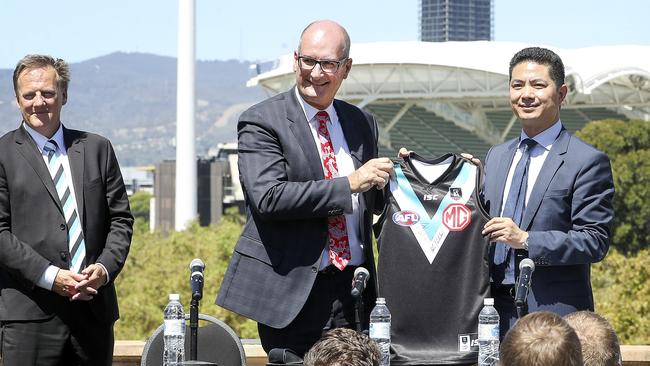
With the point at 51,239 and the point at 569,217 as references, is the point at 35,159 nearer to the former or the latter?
the point at 51,239

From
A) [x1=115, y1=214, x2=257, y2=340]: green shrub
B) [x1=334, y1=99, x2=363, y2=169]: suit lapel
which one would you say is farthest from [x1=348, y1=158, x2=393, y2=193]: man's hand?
[x1=115, y1=214, x2=257, y2=340]: green shrub

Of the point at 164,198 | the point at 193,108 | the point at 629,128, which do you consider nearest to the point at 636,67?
the point at 629,128

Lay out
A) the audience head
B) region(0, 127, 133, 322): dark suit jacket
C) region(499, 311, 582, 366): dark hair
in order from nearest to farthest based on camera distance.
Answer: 1. region(499, 311, 582, 366): dark hair
2. the audience head
3. region(0, 127, 133, 322): dark suit jacket

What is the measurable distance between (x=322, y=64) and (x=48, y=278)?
1611 mm

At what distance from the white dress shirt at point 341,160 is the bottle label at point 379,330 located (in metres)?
0.40

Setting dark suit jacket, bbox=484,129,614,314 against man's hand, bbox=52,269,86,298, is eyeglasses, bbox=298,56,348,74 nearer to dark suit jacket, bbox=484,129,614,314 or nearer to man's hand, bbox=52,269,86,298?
dark suit jacket, bbox=484,129,614,314

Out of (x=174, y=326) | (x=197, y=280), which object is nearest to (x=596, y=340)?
(x=197, y=280)

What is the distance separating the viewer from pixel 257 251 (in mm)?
5969

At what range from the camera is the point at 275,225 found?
5.96 m

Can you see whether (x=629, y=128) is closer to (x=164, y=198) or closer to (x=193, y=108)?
(x=193, y=108)

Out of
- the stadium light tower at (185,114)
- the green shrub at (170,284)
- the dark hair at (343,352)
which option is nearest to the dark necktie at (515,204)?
the dark hair at (343,352)

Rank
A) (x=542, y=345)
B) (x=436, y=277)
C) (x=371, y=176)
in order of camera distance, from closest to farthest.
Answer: (x=542, y=345) < (x=371, y=176) < (x=436, y=277)

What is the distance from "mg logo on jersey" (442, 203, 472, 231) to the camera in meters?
6.14

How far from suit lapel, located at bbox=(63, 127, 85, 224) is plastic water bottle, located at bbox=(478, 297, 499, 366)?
1.98 metres
